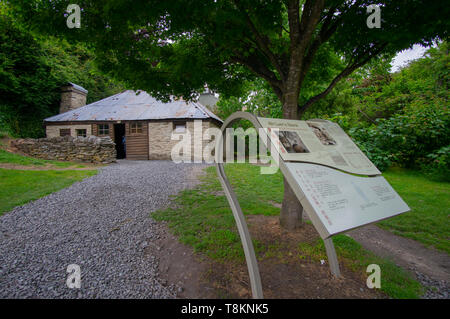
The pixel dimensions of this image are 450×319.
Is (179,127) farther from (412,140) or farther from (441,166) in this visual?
(441,166)

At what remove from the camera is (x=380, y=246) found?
319 cm

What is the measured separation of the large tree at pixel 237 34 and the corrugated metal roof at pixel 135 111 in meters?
9.03

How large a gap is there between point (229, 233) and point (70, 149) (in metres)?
12.3

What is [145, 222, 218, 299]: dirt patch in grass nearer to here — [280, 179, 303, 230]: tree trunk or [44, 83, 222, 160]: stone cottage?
[280, 179, 303, 230]: tree trunk

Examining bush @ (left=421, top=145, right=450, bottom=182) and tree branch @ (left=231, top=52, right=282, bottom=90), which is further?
bush @ (left=421, top=145, right=450, bottom=182)

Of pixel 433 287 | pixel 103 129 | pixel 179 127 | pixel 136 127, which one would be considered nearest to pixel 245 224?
pixel 433 287

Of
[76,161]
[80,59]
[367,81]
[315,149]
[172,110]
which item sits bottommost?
[76,161]

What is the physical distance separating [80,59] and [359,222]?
100 ft

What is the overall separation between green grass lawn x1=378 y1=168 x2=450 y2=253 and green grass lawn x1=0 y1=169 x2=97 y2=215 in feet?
27.4

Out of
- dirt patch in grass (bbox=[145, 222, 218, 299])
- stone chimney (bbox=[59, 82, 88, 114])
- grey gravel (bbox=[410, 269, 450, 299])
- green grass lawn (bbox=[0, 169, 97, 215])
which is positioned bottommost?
grey gravel (bbox=[410, 269, 450, 299])

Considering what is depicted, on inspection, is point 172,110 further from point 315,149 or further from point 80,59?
point 80,59

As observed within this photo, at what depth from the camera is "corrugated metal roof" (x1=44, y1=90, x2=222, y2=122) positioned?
534 inches

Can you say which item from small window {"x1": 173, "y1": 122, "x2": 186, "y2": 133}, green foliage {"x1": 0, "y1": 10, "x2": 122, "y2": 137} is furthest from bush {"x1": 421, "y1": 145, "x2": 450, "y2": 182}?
green foliage {"x1": 0, "y1": 10, "x2": 122, "y2": 137}
